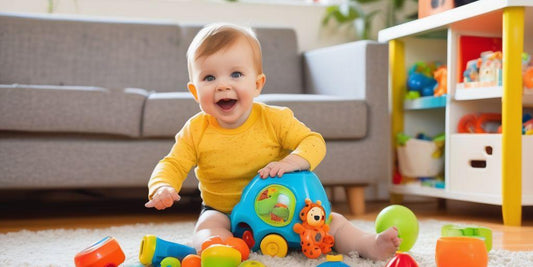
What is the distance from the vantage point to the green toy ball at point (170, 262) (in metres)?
1.06

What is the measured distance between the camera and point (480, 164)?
214 centimetres

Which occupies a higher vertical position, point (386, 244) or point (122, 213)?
point (386, 244)

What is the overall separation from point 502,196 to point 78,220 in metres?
1.38

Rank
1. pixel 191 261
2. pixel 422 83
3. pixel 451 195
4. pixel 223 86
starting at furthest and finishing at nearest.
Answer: pixel 422 83 → pixel 451 195 → pixel 223 86 → pixel 191 261

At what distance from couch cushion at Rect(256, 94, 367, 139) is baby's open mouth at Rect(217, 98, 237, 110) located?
0.68 meters

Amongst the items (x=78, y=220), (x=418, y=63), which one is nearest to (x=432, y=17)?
(x=418, y=63)

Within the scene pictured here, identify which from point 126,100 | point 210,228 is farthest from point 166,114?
point 210,228

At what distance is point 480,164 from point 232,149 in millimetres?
1149

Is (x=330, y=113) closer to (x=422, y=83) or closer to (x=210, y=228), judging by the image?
(x=422, y=83)

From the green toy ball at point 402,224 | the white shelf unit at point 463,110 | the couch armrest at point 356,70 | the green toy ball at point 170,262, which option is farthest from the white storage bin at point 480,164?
the green toy ball at point 170,262

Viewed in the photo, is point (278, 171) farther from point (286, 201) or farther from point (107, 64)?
Result: point (107, 64)

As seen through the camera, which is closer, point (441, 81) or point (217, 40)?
point (217, 40)

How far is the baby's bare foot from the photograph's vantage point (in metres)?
1.13

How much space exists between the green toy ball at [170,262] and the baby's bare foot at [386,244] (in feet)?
1.25
